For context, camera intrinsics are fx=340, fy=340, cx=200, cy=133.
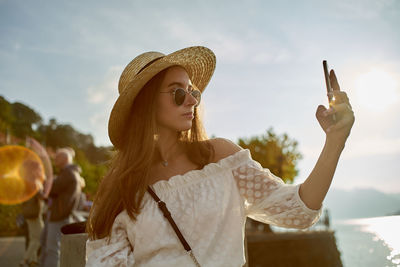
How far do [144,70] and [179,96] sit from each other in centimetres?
30

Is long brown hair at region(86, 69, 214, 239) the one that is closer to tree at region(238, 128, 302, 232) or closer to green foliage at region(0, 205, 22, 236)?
green foliage at region(0, 205, 22, 236)

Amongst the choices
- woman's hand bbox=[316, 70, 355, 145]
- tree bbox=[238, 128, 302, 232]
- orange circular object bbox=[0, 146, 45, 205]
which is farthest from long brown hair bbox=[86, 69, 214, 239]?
tree bbox=[238, 128, 302, 232]

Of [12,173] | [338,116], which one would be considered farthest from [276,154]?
[338,116]

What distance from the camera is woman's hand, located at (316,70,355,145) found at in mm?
1390

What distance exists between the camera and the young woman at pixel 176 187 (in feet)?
6.07

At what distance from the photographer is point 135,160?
2.23 m

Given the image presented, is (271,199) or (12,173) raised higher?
(12,173)

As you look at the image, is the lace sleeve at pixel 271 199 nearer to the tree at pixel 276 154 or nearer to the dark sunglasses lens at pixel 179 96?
the dark sunglasses lens at pixel 179 96

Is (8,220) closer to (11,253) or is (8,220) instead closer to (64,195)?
(11,253)

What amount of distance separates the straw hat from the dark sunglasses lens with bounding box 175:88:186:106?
0.68ft

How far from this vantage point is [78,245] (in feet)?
9.29

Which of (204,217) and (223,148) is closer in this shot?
(204,217)

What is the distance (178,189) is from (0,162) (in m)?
18.4

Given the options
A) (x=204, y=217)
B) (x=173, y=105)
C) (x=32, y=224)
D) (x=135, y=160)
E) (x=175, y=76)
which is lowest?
(x=32, y=224)
